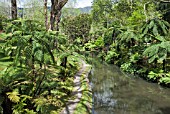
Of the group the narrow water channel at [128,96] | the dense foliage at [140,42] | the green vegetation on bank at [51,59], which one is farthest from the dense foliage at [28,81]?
the dense foliage at [140,42]

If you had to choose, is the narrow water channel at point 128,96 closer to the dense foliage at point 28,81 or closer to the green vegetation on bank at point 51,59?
the green vegetation on bank at point 51,59

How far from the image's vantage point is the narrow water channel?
11.4 metres

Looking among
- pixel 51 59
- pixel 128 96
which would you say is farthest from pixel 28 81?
pixel 128 96

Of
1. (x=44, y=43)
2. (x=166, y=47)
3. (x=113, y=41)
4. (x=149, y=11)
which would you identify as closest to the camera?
(x=44, y=43)

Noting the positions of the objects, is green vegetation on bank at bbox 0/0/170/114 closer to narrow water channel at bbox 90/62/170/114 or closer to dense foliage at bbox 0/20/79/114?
dense foliage at bbox 0/20/79/114

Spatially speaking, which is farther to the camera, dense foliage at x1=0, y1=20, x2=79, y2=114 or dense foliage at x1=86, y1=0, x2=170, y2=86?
dense foliage at x1=86, y1=0, x2=170, y2=86

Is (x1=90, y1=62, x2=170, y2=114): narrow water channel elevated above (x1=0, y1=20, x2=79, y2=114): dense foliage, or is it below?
below

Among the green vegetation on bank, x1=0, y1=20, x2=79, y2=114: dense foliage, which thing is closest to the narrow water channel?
the green vegetation on bank

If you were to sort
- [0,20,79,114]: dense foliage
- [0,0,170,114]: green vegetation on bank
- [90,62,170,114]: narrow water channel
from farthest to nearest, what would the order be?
[90,62,170,114]: narrow water channel
[0,0,170,114]: green vegetation on bank
[0,20,79,114]: dense foliage

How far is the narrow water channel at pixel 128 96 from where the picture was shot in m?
11.4

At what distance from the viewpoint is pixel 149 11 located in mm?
33625

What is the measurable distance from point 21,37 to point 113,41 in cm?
2217

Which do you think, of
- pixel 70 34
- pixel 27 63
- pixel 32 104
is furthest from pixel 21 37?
pixel 70 34

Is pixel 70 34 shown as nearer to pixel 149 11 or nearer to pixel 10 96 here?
pixel 149 11
